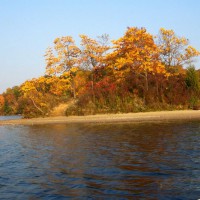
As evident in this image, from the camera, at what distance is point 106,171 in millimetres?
10328

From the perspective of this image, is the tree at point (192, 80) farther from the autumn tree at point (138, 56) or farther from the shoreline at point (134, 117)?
the shoreline at point (134, 117)

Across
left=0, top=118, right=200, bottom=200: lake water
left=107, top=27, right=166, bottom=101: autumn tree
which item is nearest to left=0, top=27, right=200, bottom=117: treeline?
left=107, top=27, right=166, bottom=101: autumn tree

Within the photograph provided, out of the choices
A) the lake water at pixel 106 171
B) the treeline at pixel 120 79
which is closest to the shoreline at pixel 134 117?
the treeline at pixel 120 79

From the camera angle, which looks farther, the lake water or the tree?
the tree

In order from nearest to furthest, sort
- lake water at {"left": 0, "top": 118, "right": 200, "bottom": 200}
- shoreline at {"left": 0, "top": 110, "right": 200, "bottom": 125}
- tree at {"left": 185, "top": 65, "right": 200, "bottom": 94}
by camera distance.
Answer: lake water at {"left": 0, "top": 118, "right": 200, "bottom": 200}, shoreline at {"left": 0, "top": 110, "right": 200, "bottom": 125}, tree at {"left": 185, "top": 65, "right": 200, "bottom": 94}

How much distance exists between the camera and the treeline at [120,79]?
125 ft

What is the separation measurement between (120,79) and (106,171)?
31.6 metres

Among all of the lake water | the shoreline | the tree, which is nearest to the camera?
the lake water

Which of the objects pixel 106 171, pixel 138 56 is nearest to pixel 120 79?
pixel 138 56

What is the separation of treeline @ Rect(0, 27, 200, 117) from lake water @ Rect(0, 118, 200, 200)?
22.2 metres

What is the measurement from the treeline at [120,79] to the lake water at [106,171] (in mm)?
22170

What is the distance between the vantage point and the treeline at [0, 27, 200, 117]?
38.2 metres

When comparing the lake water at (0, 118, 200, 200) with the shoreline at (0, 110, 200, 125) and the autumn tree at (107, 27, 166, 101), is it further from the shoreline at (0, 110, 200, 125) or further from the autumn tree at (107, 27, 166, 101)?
the autumn tree at (107, 27, 166, 101)

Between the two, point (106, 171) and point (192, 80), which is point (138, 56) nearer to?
point (192, 80)
